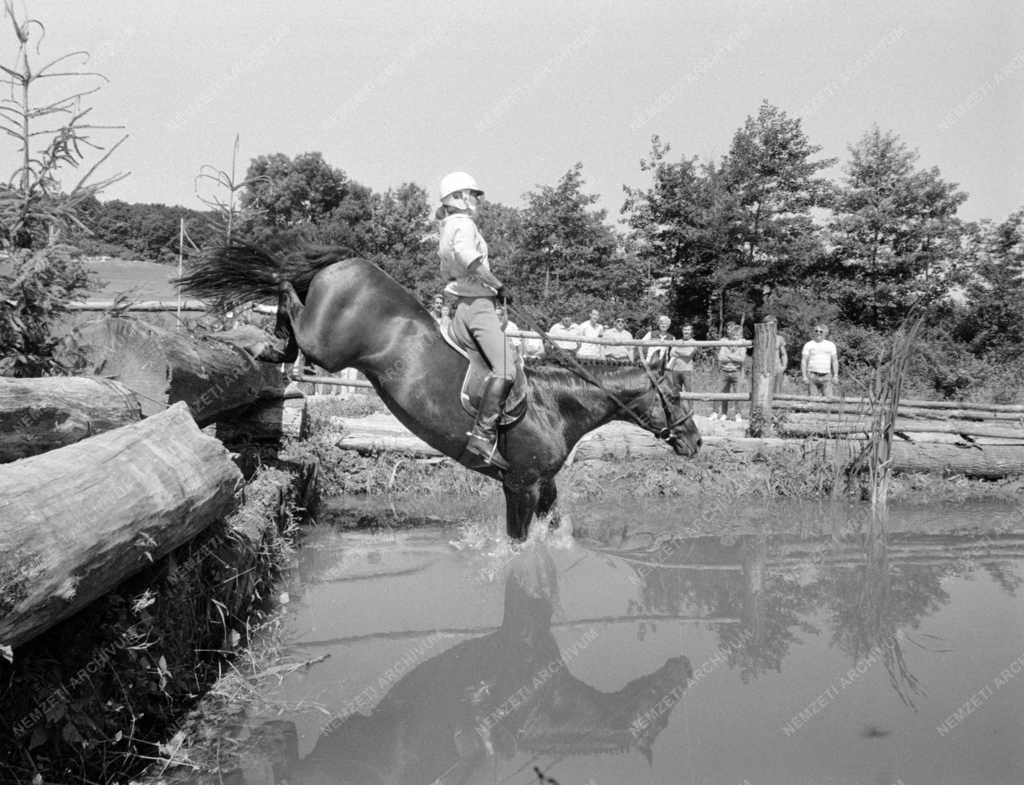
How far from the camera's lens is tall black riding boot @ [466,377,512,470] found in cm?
562

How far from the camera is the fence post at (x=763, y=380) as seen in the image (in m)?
10.0

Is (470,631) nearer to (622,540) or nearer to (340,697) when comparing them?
(340,697)

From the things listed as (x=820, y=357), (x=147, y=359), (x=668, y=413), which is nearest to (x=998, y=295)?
(x=820, y=357)

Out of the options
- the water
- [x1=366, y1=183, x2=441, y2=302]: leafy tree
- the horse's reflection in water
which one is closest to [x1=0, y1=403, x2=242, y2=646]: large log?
the water

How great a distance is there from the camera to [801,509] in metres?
8.60

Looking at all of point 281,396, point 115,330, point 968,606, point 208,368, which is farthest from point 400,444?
point 968,606

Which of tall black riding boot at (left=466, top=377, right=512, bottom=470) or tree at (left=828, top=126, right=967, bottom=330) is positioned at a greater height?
tree at (left=828, top=126, right=967, bottom=330)

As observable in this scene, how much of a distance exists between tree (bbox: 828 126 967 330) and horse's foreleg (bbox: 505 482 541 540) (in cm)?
2438


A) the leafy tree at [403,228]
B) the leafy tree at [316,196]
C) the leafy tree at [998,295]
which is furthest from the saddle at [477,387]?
the leafy tree at [316,196]

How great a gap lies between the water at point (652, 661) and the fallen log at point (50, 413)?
155 centimetres

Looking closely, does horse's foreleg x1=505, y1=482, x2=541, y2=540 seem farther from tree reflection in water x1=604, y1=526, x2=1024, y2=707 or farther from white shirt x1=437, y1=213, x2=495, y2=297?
white shirt x1=437, y1=213, x2=495, y2=297

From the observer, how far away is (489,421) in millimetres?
5680

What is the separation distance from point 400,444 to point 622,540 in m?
3.24

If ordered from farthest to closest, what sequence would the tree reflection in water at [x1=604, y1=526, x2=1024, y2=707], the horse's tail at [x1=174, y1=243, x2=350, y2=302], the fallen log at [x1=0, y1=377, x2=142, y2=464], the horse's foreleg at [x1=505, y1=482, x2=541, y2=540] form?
1. the horse's foreleg at [x1=505, y1=482, x2=541, y2=540]
2. the horse's tail at [x1=174, y1=243, x2=350, y2=302]
3. the tree reflection in water at [x1=604, y1=526, x2=1024, y2=707]
4. the fallen log at [x1=0, y1=377, x2=142, y2=464]
